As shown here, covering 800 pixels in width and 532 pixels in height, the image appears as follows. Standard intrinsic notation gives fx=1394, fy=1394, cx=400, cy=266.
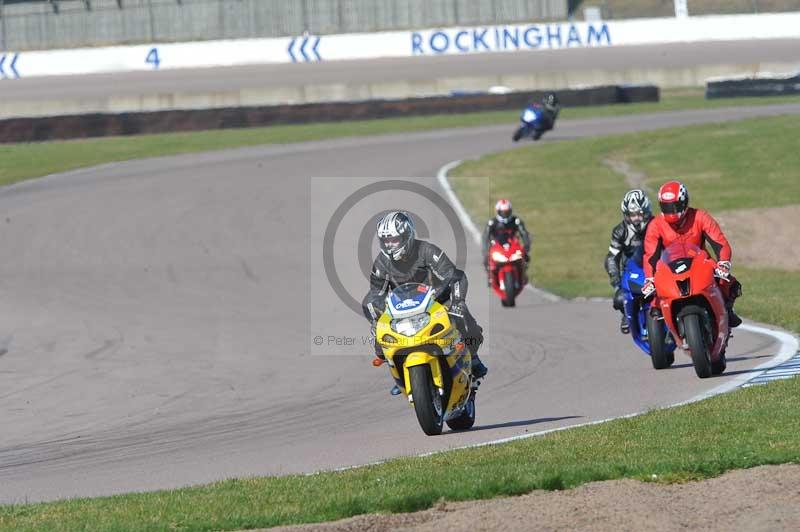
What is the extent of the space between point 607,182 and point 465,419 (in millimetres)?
22772

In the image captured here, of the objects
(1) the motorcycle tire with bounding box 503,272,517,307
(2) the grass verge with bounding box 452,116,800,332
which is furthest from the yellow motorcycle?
(2) the grass verge with bounding box 452,116,800,332

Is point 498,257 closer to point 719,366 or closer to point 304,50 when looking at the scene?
point 719,366

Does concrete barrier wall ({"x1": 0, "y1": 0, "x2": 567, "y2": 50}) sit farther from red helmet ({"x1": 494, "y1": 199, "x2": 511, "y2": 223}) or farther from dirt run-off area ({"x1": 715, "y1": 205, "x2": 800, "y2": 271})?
red helmet ({"x1": 494, "y1": 199, "x2": 511, "y2": 223})

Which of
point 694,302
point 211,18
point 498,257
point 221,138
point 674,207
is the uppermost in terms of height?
point 211,18

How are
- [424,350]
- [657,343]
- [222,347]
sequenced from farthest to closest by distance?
[222,347] → [657,343] → [424,350]

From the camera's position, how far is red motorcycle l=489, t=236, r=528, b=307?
20766 mm

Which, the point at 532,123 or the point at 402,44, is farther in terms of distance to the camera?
the point at 402,44

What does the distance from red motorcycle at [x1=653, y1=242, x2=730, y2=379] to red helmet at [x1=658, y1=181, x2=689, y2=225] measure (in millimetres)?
454

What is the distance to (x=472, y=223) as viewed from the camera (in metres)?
28.7

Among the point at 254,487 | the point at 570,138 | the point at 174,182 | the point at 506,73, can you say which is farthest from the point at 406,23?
the point at 254,487

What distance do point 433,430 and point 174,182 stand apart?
933 inches

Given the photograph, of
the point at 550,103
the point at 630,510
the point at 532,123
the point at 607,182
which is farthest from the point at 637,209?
the point at 550,103

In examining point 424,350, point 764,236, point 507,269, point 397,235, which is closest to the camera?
point 424,350

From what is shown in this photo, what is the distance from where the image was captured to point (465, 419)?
11406 millimetres
